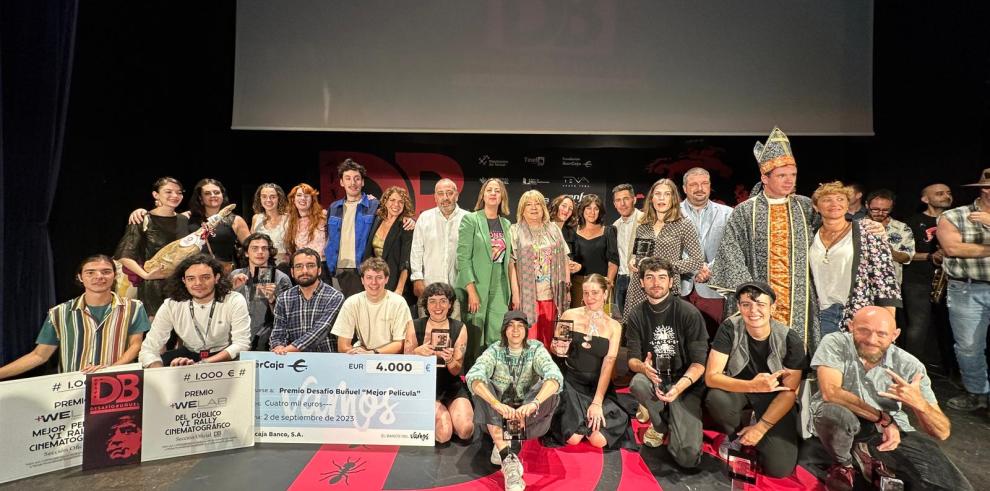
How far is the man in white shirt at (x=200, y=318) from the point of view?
111 inches

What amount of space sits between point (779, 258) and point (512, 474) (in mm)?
2029

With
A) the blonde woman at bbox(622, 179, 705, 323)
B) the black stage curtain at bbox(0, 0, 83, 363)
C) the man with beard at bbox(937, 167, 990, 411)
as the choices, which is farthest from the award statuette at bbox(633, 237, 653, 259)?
the black stage curtain at bbox(0, 0, 83, 363)

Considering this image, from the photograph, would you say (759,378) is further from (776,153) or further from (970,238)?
(970,238)

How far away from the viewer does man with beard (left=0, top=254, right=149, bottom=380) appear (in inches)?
107

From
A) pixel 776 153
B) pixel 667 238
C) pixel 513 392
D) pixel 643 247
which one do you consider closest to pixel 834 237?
pixel 776 153

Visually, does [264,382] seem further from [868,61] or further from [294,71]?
[868,61]

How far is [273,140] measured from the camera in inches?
231

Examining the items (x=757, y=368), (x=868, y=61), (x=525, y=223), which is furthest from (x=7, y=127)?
(x=868, y=61)

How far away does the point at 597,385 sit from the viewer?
2.94m

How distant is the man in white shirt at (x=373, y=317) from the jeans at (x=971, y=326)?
153 inches

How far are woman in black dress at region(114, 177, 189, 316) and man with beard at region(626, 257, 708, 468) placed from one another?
340 centimetres

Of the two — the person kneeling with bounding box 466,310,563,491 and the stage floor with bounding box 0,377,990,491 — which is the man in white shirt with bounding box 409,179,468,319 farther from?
the stage floor with bounding box 0,377,990,491

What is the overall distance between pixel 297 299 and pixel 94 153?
2.50 m

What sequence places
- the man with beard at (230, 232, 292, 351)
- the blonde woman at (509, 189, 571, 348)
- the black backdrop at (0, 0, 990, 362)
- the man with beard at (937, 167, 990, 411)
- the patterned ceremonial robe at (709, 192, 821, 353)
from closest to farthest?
the patterned ceremonial robe at (709, 192, 821, 353)
the man with beard at (937, 167, 990, 411)
the man with beard at (230, 232, 292, 351)
the blonde woman at (509, 189, 571, 348)
the black backdrop at (0, 0, 990, 362)
